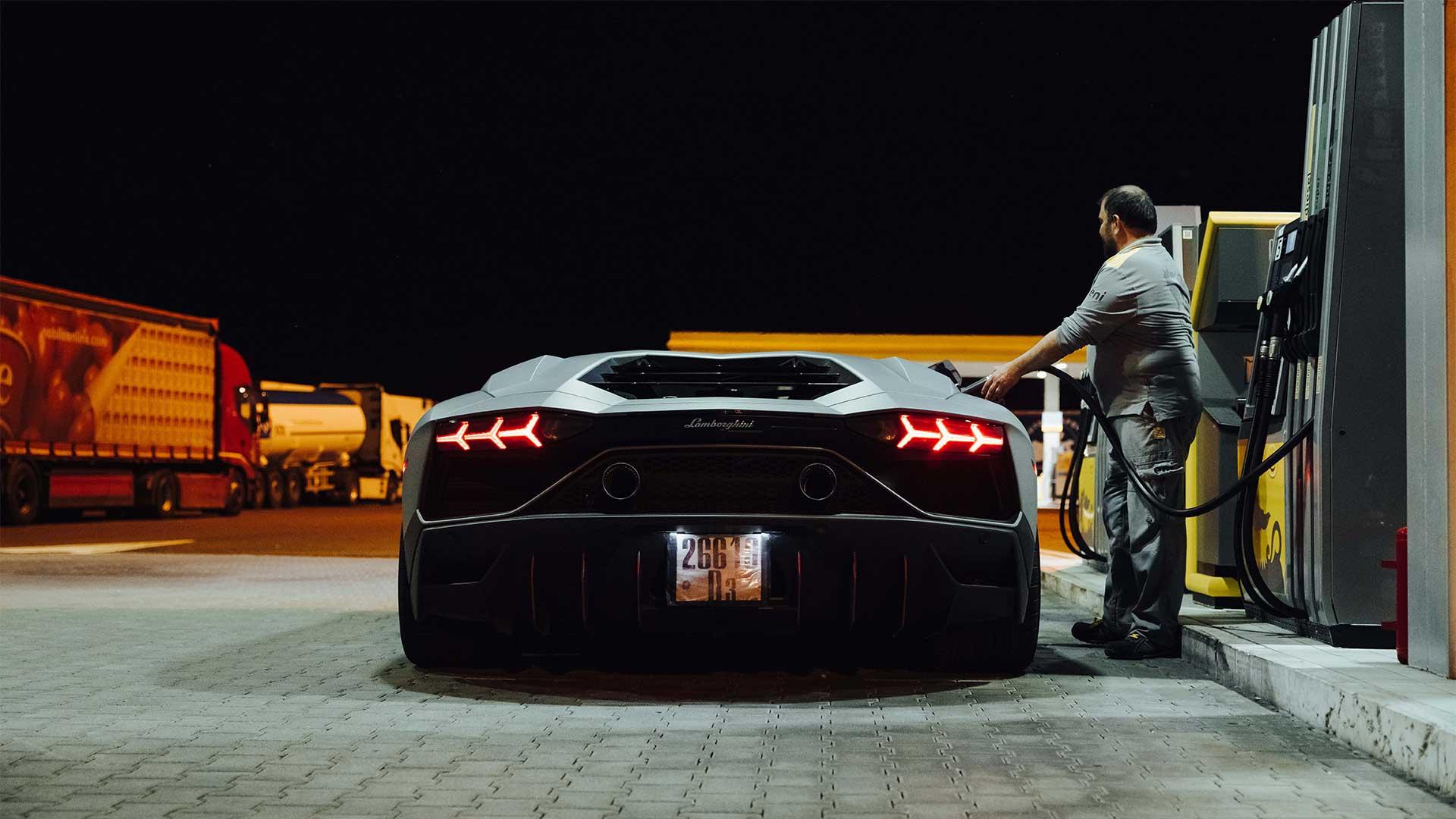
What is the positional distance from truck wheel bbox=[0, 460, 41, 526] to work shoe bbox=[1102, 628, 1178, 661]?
64.9 feet

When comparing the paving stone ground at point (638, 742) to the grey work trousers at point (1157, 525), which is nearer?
the paving stone ground at point (638, 742)

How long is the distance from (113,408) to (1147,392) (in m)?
21.9

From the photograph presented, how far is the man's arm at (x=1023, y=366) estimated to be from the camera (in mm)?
6273

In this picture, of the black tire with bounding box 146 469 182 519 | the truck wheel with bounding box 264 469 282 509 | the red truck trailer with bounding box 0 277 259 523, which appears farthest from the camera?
the truck wheel with bounding box 264 469 282 509

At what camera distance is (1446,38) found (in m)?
5.00

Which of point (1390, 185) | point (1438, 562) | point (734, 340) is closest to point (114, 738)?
point (1438, 562)

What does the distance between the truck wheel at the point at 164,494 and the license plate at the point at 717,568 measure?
76.7ft

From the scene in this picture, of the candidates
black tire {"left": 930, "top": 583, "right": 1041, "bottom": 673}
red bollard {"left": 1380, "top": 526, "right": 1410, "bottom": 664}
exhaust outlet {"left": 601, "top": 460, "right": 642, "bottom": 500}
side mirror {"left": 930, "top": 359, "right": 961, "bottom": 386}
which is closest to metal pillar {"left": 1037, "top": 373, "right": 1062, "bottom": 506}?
side mirror {"left": 930, "top": 359, "right": 961, "bottom": 386}

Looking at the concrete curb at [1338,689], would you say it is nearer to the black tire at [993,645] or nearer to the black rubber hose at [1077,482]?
the black tire at [993,645]

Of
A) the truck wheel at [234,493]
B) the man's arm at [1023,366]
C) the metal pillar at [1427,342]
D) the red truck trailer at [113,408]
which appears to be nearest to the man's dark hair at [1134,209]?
the man's arm at [1023,366]

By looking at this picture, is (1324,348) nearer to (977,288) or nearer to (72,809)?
(72,809)

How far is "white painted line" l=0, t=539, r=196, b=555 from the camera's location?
48.4 feet

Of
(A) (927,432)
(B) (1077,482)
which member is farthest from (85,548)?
(A) (927,432)

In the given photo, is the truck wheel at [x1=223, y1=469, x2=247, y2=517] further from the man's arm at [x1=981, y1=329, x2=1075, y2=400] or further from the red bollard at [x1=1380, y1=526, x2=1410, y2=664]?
the red bollard at [x1=1380, y1=526, x2=1410, y2=664]
